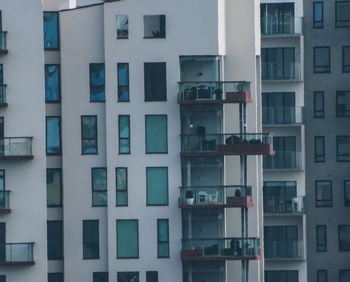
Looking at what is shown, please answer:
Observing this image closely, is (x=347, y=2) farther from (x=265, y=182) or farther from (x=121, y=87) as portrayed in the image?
(x=121, y=87)

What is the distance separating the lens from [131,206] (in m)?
83.4

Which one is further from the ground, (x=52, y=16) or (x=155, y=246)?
(x=52, y=16)

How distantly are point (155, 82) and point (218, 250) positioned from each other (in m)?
8.88

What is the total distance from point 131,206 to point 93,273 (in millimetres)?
3932

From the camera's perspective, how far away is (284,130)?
101375mm

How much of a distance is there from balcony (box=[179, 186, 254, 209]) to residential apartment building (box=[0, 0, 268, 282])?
5 centimetres

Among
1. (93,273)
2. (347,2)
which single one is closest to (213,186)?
(93,273)

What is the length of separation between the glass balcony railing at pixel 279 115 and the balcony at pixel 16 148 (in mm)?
22579

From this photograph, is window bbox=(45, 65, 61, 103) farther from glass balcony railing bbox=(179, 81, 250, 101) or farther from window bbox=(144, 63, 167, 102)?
glass balcony railing bbox=(179, 81, 250, 101)

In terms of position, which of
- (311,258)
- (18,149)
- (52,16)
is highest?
(52,16)

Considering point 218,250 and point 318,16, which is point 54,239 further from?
point 318,16

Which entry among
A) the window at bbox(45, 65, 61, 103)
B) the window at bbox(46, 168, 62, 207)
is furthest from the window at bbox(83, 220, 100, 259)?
the window at bbox(45, 65, 61, 103)

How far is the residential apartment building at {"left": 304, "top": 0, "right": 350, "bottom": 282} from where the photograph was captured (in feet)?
337

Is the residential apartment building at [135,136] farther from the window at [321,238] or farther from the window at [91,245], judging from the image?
the window at [321,238]
